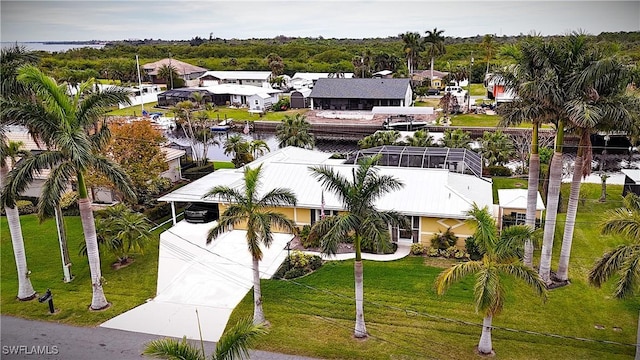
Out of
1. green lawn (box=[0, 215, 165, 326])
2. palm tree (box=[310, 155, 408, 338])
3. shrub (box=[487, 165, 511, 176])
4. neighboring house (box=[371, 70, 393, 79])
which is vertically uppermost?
neighboring house (box=[371, 70, 393, 79])

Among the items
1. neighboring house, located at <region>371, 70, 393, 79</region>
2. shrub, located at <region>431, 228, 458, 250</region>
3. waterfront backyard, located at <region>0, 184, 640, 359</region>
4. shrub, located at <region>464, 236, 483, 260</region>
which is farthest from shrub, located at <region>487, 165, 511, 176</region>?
neighboring house, located at <region>371, 70, 393, 79</region>

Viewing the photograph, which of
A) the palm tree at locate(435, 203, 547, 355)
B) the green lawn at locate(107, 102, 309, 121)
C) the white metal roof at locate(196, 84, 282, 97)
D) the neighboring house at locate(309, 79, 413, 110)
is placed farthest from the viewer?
the white metal roof at locate(196, 84, 282, 97)

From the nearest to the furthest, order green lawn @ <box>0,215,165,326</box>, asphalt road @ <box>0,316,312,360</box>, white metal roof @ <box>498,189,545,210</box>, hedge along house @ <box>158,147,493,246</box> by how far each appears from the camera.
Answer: asphalt road @ <box>0,316,312,360</box> → green lawn @ <box>0,215,165,326</box> → hedge along house @ <box>158,147,493,246</box> → white metal roof @ <box>498,189,545,210</box>

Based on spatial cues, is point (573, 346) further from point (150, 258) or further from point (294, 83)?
point (294, 83)

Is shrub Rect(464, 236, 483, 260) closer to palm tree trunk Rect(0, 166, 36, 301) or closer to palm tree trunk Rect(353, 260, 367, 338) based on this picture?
palm tree trunk Rect(353, 260, 367, 338)

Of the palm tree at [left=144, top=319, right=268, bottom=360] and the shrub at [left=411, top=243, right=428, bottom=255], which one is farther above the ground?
the palm tree at [left=144, top=319, right=268, bottom=360]

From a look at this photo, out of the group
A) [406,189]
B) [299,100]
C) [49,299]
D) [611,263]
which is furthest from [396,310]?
[299,100]

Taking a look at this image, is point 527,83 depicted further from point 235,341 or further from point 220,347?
point 220,347

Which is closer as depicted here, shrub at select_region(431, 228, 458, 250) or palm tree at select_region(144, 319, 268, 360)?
palm tree at select_region(144, 319, 268, 360)
